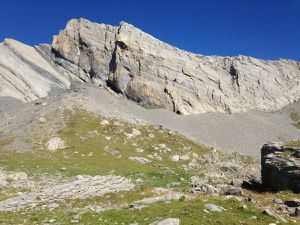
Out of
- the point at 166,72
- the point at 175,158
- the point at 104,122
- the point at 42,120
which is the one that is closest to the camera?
the point at 175,158

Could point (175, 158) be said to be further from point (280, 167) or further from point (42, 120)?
point (280, 167)

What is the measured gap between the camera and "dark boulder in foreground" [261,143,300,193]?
1462 inches

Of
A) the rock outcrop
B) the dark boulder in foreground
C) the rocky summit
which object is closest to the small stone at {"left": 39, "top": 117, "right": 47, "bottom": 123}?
the rocky summit

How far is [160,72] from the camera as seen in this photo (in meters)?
166

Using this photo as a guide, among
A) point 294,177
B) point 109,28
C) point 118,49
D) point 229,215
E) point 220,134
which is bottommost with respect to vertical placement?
point 229,215

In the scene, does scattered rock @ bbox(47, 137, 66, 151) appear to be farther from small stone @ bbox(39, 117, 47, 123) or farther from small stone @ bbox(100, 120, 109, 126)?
small stone @ bbox(100, 120, 109, 126)

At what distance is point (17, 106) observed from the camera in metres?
130

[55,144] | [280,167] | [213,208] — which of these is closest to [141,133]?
[55,144]

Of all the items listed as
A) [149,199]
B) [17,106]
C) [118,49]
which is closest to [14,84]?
[17,106]

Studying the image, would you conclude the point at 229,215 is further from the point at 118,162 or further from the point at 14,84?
the point at 14,84

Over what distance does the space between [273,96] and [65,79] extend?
90447 millimetres

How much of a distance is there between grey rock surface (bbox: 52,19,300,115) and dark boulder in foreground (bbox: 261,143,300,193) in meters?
110

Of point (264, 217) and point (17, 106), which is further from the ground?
point (17, 106)

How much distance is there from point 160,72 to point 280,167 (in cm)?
12888
